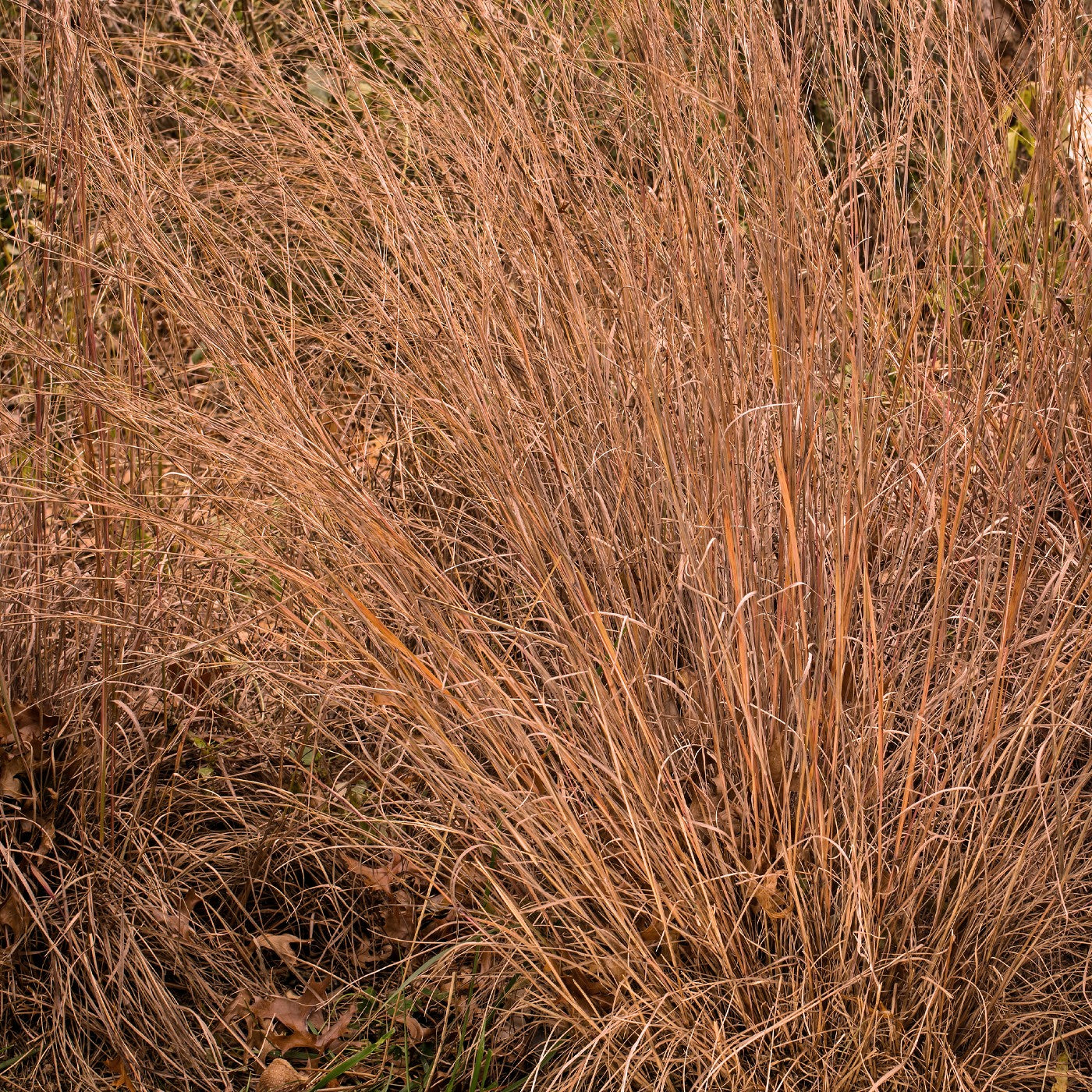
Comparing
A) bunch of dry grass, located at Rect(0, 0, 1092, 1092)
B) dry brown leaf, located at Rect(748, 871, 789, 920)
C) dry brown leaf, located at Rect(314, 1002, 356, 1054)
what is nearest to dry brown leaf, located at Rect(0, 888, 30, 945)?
bunch of dry grass, located at Rect(0, 0, 1092, 1092)

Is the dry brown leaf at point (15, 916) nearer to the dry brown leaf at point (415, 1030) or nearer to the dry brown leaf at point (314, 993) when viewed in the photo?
the dry brown leaf at point (314, 993)

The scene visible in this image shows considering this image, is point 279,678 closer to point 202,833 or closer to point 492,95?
point 202,833

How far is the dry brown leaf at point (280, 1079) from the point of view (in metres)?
1.69

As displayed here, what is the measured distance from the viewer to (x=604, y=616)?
5.47 ft

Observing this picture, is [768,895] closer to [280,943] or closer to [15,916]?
[280,943]

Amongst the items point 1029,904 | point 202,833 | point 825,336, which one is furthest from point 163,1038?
point 825,336

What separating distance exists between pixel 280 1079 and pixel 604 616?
2.53 feet

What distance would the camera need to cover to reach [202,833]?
2.02 m

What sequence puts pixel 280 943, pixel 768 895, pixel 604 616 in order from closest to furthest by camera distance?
pixel 768 895
pixel 604 616
pixel 280 943

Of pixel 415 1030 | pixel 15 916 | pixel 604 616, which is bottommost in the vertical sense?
pixel 415 1030

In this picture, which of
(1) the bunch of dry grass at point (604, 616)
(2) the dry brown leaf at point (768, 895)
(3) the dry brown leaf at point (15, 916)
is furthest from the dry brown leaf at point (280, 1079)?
(2) the dry brown leaf at point (768, 895)

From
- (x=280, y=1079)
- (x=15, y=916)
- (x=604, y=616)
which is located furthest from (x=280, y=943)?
(x=604, y=616)

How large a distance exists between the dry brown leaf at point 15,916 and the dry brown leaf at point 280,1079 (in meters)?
0.40

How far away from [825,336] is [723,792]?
0.57 m
